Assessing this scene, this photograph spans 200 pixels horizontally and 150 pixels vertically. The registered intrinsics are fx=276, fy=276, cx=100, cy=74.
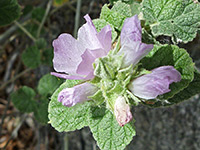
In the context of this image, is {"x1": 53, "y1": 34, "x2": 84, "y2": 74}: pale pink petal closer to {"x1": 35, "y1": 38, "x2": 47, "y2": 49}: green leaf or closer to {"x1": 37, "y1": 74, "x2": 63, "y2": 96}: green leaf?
{"x1": 37, "y1": 74, "x2": 63, "y2": 96}: green leaf

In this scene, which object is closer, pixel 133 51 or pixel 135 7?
pixel 133 51

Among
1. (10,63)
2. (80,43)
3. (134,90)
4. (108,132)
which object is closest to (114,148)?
(108,132)

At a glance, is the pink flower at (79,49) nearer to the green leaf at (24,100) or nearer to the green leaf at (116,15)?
the green leaf at (116,15)

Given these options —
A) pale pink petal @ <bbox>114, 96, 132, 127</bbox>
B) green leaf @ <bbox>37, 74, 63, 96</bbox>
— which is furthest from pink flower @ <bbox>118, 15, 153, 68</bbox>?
green leaf @ <bbox>37, 74, 63, 96</bbox>

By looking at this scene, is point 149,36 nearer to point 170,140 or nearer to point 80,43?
point 80,43

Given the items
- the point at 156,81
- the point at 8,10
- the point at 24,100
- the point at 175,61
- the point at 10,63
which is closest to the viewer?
the point at 156,81

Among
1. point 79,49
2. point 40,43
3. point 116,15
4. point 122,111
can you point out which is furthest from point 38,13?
point 122,111

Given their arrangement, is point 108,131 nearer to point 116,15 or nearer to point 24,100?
point 116,15
